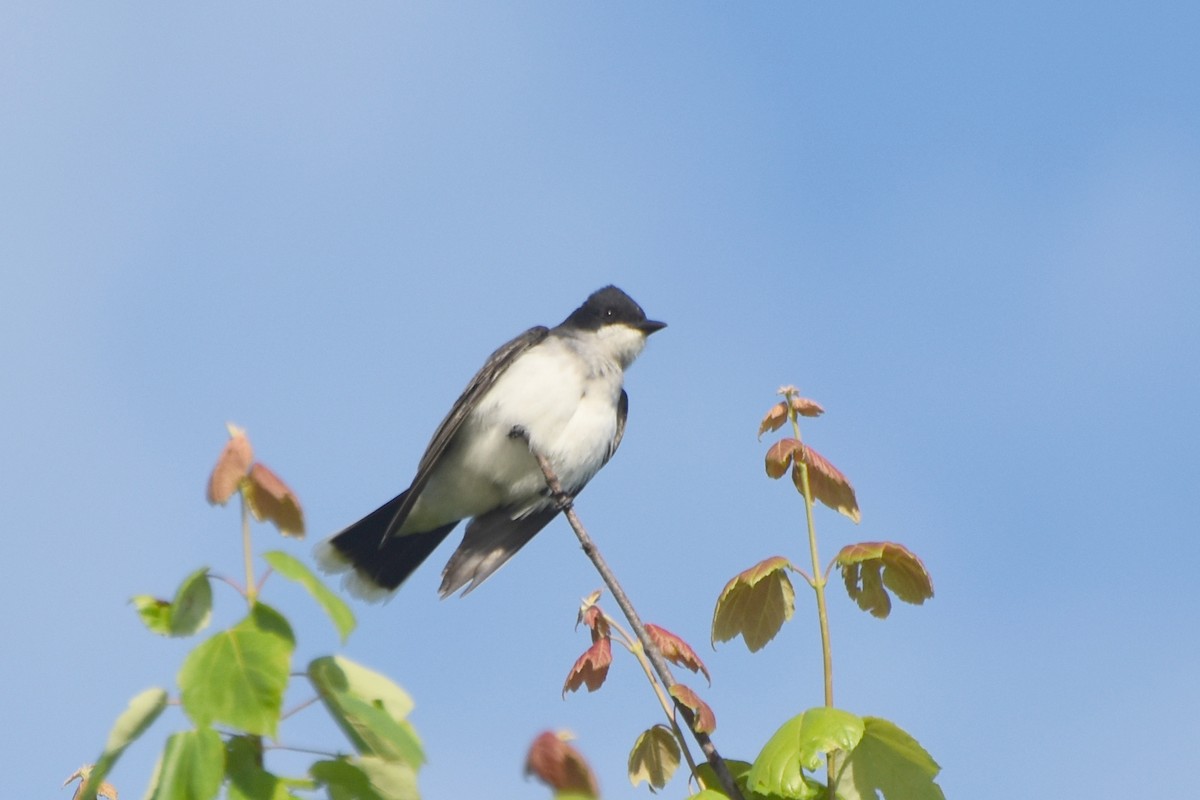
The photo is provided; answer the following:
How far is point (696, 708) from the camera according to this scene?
2605 millimetres

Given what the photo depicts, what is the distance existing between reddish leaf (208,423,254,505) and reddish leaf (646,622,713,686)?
128 centimetres

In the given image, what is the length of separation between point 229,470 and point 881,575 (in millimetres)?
1421

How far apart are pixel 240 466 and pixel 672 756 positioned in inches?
52.0

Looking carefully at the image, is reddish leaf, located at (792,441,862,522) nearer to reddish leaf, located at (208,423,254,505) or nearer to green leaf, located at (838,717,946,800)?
green leaf, located at (838,717,946,800)

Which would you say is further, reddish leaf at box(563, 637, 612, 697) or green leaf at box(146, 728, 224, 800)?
reddish leaf at box(563, 637, 612, 697)

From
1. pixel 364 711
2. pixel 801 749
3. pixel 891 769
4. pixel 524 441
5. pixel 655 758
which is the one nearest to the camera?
pixel 364 711

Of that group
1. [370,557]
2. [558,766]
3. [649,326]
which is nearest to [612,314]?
[649,326]

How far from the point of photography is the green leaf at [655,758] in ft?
9.01

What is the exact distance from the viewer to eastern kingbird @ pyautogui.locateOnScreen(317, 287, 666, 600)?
657 centimetres

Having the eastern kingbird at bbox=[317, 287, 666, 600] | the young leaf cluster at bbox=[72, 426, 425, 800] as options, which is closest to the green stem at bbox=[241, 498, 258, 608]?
the young leaf cluster at bbox=[72, 426, 425, 800]

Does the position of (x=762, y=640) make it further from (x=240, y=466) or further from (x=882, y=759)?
(x=240, y=466)

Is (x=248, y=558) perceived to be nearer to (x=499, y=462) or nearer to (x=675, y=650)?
(x=675, y=650)

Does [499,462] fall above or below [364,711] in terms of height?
above

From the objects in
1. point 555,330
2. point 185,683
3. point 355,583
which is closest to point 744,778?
point 185,683
